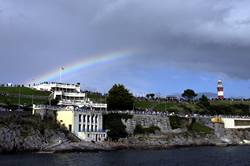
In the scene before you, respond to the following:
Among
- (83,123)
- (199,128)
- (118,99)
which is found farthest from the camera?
(199,128)

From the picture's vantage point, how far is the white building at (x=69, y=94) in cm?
13575

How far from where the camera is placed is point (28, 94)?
528ft

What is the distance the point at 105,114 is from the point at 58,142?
25626mm

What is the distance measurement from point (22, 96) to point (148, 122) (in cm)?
4685

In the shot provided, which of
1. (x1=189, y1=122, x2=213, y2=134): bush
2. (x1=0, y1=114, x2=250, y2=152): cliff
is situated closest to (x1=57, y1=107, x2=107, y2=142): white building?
(x1=0, y1=114, x2=250, y2=152): cliff

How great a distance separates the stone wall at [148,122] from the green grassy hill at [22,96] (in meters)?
34.2

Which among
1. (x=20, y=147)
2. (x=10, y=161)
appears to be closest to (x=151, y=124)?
(x=20, y=147)

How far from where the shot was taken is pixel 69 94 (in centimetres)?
16050

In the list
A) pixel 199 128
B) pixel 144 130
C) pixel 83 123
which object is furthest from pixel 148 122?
pixel 83 123

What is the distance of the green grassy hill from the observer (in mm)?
142875

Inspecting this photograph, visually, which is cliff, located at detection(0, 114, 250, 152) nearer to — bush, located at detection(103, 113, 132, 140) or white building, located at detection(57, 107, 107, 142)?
bush, located at detection(103, 113, 132, 140)

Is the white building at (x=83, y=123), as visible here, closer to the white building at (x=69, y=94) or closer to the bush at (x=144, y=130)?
the white building at (x=69, y=94)

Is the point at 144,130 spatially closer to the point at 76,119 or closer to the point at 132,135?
the point at 132,135

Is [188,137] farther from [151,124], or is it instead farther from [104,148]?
[104,148]
